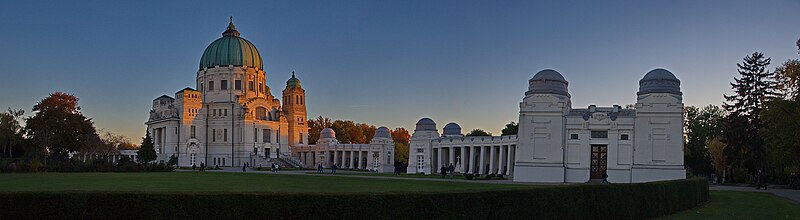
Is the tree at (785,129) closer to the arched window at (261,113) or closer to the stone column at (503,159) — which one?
the stone column at (503,159)

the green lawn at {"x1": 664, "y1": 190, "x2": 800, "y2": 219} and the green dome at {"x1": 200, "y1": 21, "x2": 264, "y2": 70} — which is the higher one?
the green dome at {"x1": 200, "y1": 21, "x2": 264, "y2": 70}

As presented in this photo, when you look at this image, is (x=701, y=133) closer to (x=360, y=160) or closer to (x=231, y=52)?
(x=360, y=160)

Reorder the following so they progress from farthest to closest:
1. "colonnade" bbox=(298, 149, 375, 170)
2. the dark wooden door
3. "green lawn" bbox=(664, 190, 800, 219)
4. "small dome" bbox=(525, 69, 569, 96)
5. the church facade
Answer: the church facade, "colonnade" bbox=(298, 149, 375, 170), "small dome" bbox=(525, 69, 569, 96), the dark wooden door, "green lawn" bbox=(664, 190, 800, 219)

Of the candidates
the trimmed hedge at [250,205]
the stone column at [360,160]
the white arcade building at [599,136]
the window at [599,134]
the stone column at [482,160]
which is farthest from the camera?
the stone column at [360,160]

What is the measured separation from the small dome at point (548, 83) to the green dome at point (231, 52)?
229 ft

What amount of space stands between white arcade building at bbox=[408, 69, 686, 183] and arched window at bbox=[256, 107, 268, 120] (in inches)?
2699

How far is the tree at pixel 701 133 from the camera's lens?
8362 cm

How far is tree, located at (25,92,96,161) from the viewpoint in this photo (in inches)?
2724

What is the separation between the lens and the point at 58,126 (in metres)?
70.2

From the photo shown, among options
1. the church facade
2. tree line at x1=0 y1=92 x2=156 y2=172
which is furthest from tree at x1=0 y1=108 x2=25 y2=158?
the church facade

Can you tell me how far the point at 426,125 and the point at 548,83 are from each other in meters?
29.4

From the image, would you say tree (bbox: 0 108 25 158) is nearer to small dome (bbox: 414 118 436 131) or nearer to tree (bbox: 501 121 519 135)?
small dome (bbox: 414 118 436 131)

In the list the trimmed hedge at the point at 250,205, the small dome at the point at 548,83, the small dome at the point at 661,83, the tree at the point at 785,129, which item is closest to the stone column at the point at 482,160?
the small dome at the point at 548,83

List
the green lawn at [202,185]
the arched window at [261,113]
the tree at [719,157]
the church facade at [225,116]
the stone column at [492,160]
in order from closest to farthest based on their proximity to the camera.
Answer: the green lawn at [202,185], the tree at [719,157], the stone column at [492,160], the church facade at [225,116], the arched window at [261,113]
